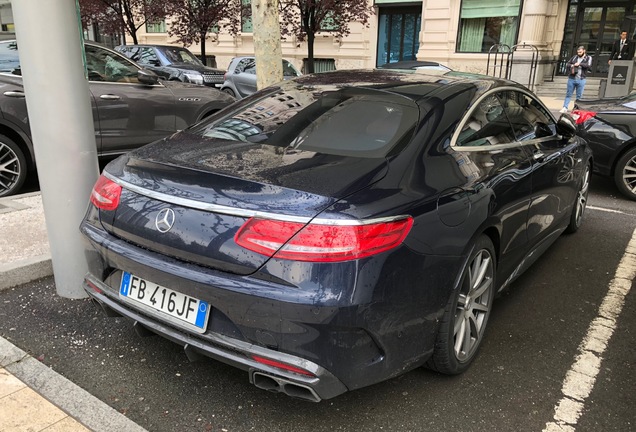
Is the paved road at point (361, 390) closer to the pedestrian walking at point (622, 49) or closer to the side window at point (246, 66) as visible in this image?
the side window at point (246, 66)

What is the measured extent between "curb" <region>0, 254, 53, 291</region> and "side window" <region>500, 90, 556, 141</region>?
3.41 meters

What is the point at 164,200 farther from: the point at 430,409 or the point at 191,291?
the point at 430,409

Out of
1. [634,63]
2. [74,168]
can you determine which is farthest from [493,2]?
[74,168]

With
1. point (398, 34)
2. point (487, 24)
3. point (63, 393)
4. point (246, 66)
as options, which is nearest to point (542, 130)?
point (63, 393)

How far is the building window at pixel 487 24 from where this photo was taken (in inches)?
734

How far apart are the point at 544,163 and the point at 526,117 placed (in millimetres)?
401

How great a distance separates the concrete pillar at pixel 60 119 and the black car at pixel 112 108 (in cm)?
230

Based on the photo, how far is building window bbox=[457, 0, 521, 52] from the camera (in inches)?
→ 734

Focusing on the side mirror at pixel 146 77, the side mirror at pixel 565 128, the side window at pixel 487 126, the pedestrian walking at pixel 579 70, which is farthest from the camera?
the pedestrian walking at pixel 579 70

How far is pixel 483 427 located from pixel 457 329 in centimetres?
49

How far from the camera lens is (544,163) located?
3.64 meters

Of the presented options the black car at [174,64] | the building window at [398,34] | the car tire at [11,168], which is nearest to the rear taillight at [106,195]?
the car tire at [11,168]

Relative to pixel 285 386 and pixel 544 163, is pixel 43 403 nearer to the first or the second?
pixel 285 386

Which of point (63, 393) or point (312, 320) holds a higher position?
point (312, 320)
